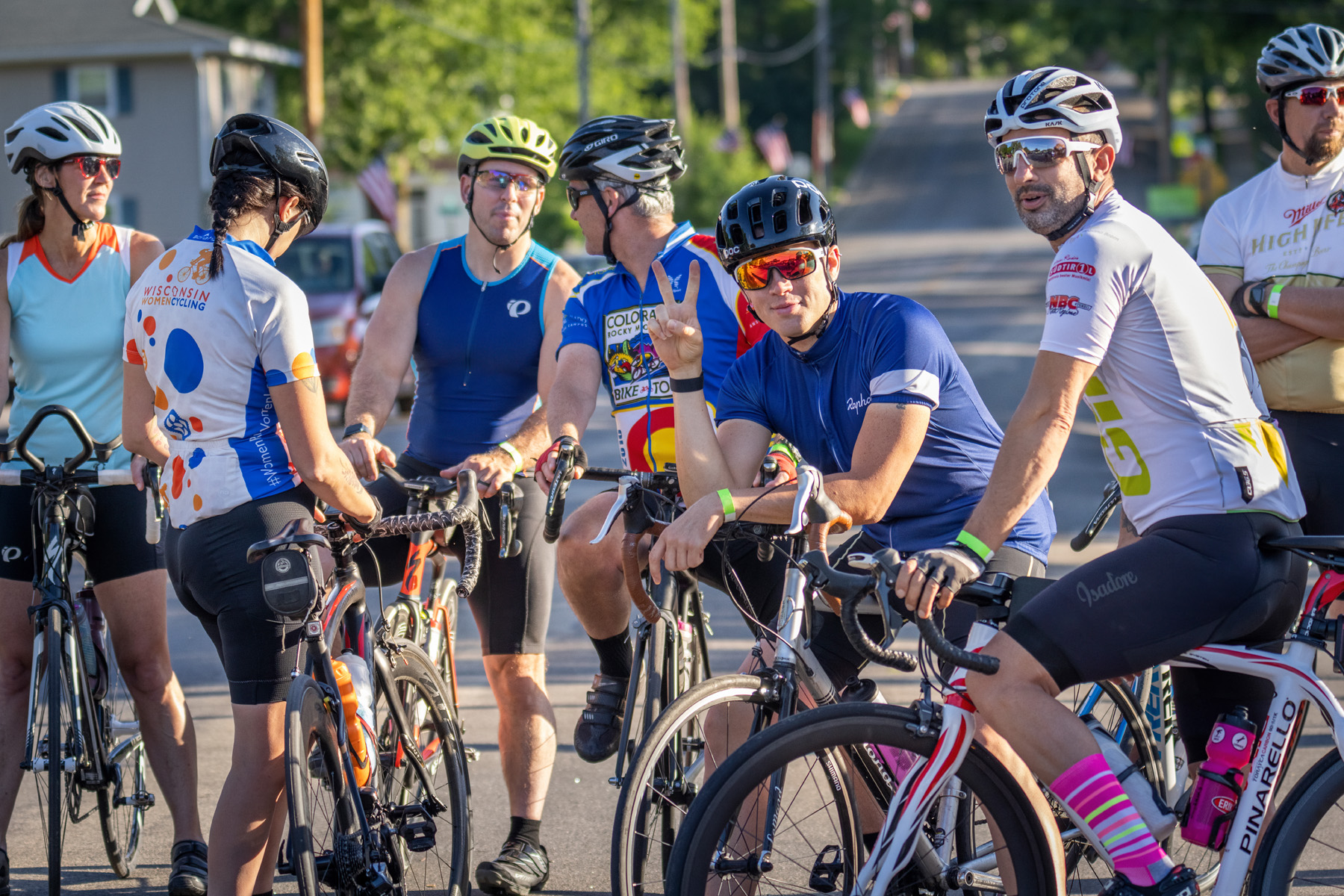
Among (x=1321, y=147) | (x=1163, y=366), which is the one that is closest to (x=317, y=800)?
(x=1163, y=366)

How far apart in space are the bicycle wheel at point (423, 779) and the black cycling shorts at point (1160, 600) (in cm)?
174

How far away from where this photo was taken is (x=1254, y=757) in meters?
3.22

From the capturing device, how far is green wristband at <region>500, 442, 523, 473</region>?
4383 mm

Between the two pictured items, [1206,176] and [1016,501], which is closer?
[1016,501]

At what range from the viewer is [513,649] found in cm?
466

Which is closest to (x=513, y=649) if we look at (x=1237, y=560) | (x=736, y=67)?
(x=1237, y=560)

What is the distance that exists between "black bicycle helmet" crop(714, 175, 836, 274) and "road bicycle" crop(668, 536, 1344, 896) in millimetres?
931

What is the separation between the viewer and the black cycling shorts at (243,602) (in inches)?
137

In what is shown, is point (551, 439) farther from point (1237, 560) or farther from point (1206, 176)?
point (1206, 176)

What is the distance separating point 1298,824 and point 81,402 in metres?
3.73

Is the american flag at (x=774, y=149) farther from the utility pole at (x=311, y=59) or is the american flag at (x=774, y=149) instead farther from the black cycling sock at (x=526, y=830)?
the black cycling sock at (x=526, y=830)

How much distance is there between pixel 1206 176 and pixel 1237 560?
42.4 meters


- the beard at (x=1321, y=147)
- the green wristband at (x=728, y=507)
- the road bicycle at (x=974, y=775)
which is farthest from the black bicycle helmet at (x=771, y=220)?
the beard at (x=1321, y=147)

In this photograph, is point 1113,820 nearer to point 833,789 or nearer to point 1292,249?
point 833,789
